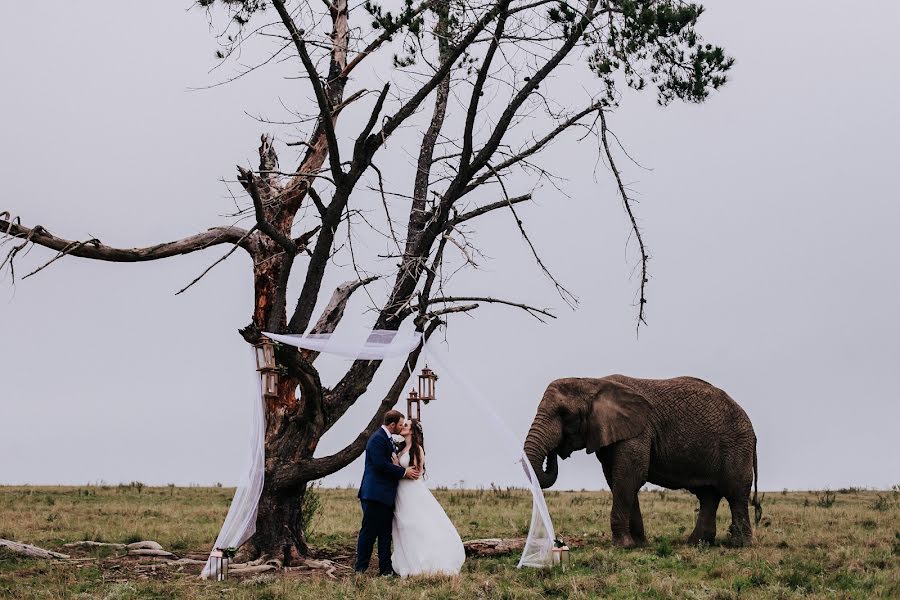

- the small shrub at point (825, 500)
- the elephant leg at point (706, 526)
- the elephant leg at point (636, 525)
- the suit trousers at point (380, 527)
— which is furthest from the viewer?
the small shrub at point (825, 500)

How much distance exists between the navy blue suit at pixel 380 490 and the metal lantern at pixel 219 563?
184 cm

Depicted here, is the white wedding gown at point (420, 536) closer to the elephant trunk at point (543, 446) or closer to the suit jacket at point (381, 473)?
the suit jacket at point (381, 473)

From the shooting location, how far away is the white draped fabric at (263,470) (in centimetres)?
1519

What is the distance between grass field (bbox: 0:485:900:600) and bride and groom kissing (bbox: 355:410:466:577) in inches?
16.6

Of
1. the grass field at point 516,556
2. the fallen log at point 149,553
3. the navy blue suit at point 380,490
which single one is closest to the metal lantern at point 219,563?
the grass field at point 516,556

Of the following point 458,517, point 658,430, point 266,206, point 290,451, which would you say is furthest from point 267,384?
point 458,517

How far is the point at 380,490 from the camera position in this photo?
48.1 feet

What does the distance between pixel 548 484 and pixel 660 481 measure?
2.42m

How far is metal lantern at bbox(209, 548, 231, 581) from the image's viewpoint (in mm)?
15047

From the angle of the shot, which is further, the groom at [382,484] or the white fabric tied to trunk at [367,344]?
the white fabric tied to trunk at [367,344]

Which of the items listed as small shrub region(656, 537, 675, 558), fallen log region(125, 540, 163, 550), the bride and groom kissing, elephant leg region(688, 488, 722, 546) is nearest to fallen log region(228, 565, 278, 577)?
the bride and groom kissing

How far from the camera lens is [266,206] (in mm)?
17969

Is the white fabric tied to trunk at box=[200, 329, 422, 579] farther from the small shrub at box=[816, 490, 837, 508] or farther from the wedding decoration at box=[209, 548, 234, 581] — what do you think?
the small shrub at box=[816, 490, 837, 508]

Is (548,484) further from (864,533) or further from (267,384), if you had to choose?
(864,533)
